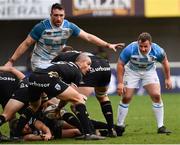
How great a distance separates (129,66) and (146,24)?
16243 mm

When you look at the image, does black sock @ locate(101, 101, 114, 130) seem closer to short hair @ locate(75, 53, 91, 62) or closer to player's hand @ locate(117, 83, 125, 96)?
player's hand @ locate(117, 83, 125, 96)

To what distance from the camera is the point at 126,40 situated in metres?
27.4

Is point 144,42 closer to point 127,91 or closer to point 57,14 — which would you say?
point 127,91

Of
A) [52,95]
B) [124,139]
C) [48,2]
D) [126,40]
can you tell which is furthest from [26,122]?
[126,40]

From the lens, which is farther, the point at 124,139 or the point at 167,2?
the point at 167,2

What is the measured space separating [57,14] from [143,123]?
126 inches

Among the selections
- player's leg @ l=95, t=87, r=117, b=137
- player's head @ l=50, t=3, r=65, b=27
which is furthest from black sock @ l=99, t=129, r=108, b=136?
player's head @ l=50, t=3, r=65, b=27

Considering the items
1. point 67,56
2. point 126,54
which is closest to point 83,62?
point 67,56

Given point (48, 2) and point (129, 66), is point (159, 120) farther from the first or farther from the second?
point (48, 2)

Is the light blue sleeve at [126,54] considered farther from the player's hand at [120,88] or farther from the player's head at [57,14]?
the player's head at [57,14]

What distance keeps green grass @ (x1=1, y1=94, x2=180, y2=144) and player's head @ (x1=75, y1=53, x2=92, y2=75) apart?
41.2 inches

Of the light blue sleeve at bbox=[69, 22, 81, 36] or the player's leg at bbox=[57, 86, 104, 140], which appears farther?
the light blue sleeve at bbox=[69, 22, 81, 36]

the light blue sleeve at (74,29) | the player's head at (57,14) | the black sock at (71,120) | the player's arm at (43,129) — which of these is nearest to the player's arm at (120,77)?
the light blue sleeve at (74,29)

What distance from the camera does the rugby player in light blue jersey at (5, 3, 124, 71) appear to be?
10688 millimetres
